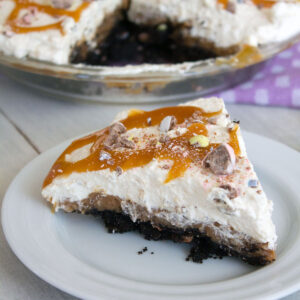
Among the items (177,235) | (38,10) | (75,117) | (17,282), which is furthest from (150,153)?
(38,10)

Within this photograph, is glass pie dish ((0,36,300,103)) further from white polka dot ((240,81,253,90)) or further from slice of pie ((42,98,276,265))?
slice of pie ((42,98,276,265))

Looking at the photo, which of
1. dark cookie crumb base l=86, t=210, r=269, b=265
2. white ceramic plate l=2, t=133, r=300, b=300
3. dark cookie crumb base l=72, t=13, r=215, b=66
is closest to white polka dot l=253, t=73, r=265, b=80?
dark cookie crumb base l=72, t=13, r=215, b=66

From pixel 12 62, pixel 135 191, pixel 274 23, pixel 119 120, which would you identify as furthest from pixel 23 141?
pixel 274 23

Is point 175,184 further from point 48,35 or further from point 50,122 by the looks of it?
point 48,35

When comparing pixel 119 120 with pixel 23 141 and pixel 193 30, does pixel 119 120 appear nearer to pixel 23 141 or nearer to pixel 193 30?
pixel 23 141

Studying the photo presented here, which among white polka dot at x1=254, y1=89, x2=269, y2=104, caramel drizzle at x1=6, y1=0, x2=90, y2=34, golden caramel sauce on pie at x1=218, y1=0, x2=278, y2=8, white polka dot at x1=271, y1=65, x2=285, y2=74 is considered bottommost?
white polka dot at x1=271, y1=65, x2=285, y2=74

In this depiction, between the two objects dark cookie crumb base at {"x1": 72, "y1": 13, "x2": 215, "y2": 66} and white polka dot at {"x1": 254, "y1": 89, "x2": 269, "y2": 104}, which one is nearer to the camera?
white polka dot at {"x1": 254, "y1": 89, "x2": 269, "y2": 104}
